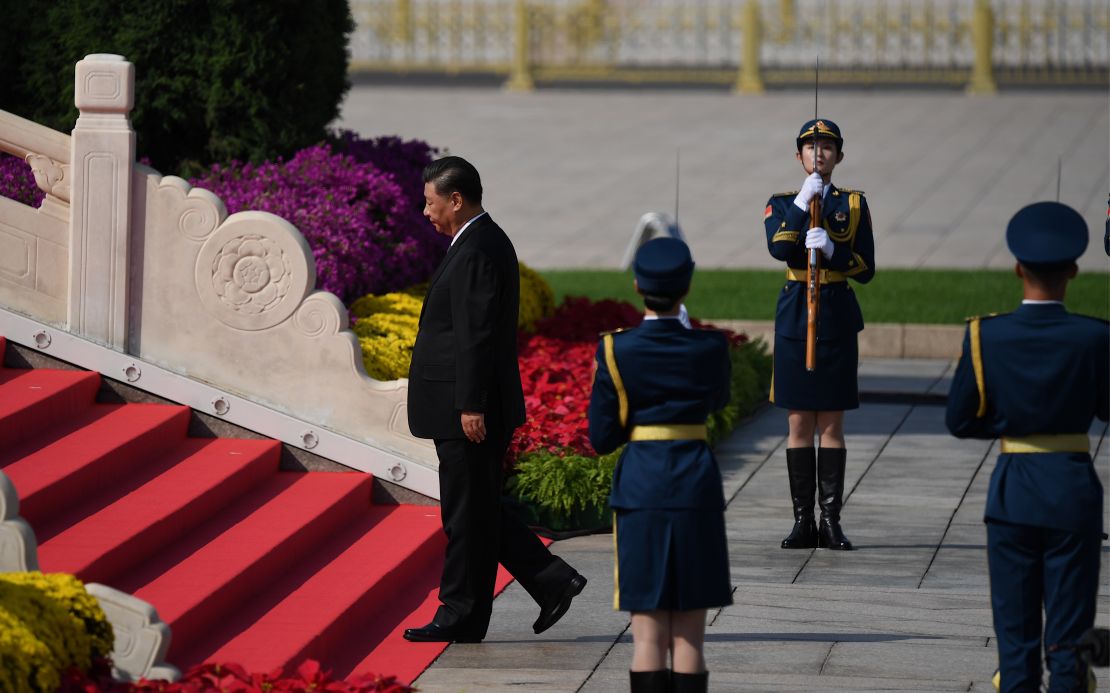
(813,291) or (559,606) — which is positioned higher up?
(813,291)

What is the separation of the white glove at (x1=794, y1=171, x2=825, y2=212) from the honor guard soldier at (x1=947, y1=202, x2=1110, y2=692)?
2.75 meters

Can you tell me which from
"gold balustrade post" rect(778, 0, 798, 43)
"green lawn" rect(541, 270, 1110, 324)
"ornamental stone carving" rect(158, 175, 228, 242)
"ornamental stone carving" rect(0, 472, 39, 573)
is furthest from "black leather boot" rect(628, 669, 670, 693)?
"gold balustrade post" rect(778, 0, 798, 43)

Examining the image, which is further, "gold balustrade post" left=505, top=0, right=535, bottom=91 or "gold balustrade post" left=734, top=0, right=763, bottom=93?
"gold balustrade post" left=505, top=0, right=535, bottom=91

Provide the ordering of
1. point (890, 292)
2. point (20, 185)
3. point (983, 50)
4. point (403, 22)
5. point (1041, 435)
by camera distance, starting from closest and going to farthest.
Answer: point (1041, 435) < point (20, 185) < point (890, 292) < point (983, 50) < point (403, 22)

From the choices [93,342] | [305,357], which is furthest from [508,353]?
[93,342]

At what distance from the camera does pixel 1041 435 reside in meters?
5.85

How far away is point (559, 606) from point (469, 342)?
1.19m

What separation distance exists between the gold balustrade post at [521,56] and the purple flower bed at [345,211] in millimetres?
21547

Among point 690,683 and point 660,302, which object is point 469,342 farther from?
point 690,683

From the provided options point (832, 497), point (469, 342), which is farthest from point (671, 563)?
point (832, 497)

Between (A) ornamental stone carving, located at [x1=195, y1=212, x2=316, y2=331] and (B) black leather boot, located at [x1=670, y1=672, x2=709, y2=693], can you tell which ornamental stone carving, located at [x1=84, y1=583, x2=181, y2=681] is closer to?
(B) black leather boot, located at [x1=670, y1=672, x2=709, y2=693]

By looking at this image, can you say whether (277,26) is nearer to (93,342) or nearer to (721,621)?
(93,342)

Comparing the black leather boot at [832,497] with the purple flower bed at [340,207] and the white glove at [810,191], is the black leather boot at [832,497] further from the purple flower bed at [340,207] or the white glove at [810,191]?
the purple flower bed at [340,207]

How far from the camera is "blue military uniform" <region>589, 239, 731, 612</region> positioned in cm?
589
